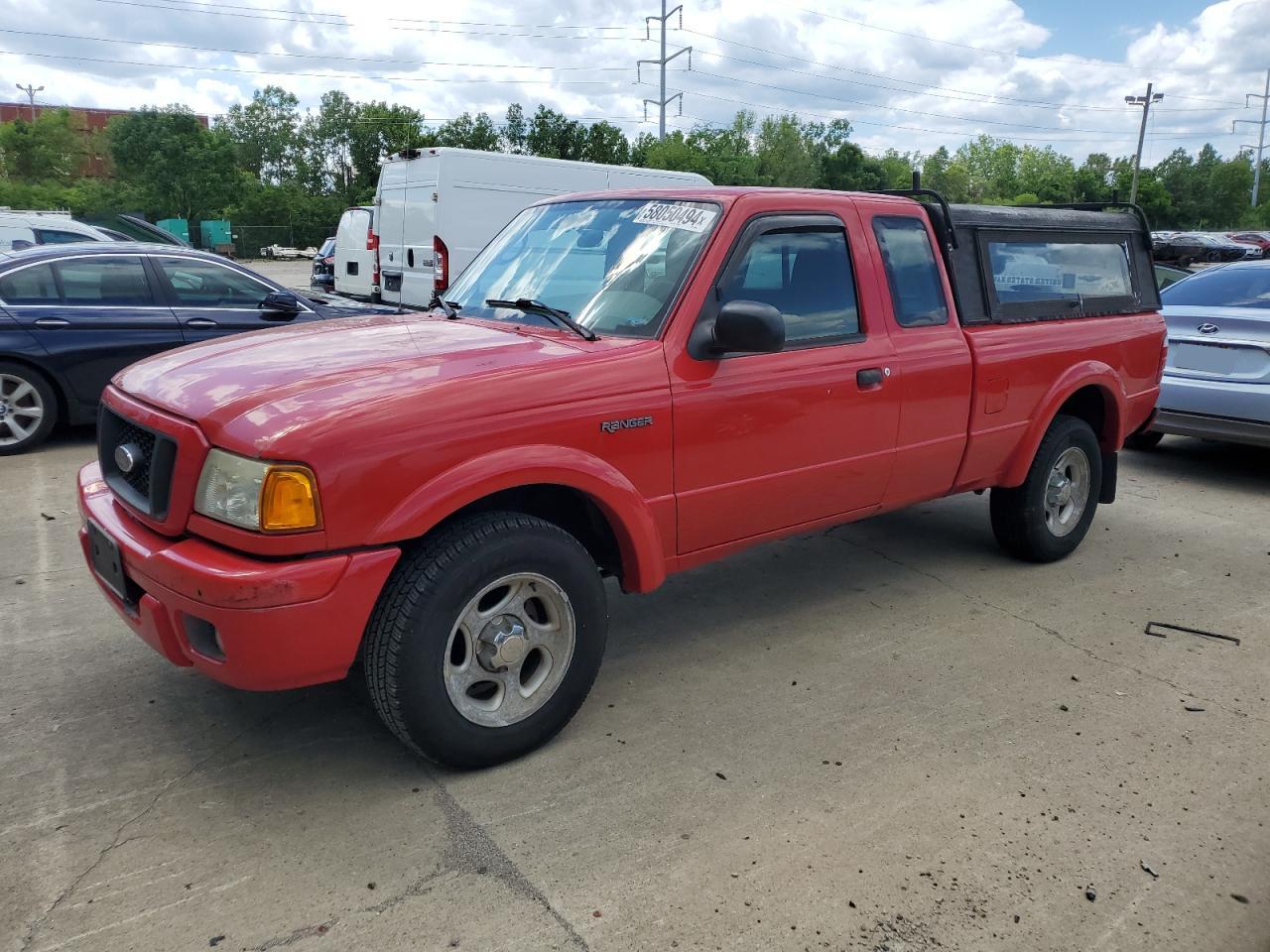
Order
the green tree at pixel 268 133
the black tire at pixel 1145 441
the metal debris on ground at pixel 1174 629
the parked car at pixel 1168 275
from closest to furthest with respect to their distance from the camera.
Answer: the metal debris on ground at pixel 1174 629 → the black tire at pixel 1145 441 → the parked car at pixel 1168 275 → the green tree at pixel 268 133

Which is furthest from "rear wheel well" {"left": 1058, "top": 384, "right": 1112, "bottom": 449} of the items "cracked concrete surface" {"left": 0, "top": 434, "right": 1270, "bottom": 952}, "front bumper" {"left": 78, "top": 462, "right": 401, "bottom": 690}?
"front bumper" {"left": 78, "top": 462, "right": 401, "bottom": 690}

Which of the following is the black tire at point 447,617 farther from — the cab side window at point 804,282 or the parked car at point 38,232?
the parked car at point 38,232

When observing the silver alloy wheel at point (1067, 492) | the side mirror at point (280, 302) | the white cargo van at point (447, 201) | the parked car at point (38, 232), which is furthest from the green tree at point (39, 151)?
the silver alloy wheel at point (1067, 492)

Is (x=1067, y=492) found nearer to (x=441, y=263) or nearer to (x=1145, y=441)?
(x=1145, y=441)

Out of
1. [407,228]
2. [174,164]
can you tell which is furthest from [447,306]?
[174,164]

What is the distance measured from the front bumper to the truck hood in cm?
35

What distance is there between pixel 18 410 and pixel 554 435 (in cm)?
621

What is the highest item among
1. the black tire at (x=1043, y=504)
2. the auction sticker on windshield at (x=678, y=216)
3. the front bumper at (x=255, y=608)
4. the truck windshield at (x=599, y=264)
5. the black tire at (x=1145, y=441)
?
the auction sticker on windshield at (x=678, y=216)

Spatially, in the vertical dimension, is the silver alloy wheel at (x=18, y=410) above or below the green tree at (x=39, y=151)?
below

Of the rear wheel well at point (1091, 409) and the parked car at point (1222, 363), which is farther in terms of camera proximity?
the parked car at point (1222, 363)

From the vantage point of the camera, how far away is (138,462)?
3090 millimetres

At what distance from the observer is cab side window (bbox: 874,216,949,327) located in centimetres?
436

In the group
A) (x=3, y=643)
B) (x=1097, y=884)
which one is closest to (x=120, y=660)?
(x=3, y=643)

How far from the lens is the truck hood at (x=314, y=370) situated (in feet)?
9.29
